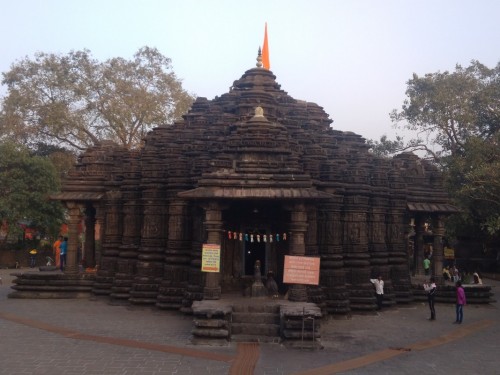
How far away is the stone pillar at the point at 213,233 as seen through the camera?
41.5ft

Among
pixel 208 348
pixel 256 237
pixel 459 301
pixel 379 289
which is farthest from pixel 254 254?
pixel 459 301

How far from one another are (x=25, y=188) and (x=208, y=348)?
2276 cm

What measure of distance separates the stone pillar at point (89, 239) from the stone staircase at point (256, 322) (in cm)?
1028

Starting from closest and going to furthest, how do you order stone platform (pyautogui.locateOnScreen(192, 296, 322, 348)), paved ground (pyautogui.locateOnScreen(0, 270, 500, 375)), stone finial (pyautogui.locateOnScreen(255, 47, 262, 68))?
1. paved ground (pyautogui.locateOnScreen(0, 270, 500, 375))
2. stone platform (pyautogui.locateOnScreen(192, 296, 322, 348))
3. stone finial (pyautogui.locateOnScreen(255, 47, 262, 68))

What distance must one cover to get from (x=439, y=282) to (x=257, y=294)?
8338 millimetres

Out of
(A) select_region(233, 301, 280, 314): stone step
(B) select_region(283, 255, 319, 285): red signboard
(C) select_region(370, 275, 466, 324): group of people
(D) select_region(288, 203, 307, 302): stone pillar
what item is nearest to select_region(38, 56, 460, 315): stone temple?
(D) select_region(288, 203, 307, 302): stone pillar

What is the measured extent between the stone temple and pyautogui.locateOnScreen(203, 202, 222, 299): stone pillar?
27 mm

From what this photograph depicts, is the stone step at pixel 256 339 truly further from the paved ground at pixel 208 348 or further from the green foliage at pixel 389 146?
the green foliage at pixel 389 146

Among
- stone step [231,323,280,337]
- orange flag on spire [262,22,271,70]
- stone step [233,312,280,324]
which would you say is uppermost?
orange flag on spire [262,22,271,70]

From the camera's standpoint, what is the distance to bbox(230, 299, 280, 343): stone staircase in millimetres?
11766

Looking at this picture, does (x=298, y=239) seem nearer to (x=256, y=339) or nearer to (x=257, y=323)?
(x=257, y=323)

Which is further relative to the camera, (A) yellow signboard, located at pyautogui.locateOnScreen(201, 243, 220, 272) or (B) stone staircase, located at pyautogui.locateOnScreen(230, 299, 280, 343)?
(A) yellow signboard, located at pyautogui.locateOnScreen(201, 243, 220, 272)

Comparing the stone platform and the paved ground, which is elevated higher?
the stone platform

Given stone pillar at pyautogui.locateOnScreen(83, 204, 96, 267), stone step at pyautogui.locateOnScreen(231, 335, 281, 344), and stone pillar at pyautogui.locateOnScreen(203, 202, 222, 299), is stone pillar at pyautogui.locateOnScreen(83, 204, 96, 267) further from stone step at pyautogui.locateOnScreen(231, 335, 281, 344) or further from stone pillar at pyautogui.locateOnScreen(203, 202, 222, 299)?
stone step at pyautogui.locateOnScreen(231, 335, 281, 344)
